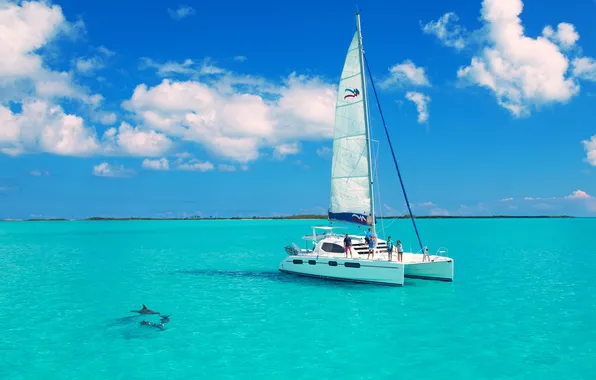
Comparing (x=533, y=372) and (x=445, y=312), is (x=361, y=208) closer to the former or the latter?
(x=445, y=312)

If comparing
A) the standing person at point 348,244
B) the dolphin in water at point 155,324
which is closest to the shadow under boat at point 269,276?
the standing person at point 348,244

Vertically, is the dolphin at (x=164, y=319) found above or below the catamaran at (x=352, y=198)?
below

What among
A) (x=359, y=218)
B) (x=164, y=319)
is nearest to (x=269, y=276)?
(x=359, y=218)

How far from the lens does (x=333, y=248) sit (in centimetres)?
3152

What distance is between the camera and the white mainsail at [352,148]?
31656 mm

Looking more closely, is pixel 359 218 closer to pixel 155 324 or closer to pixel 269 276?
pixel 269 276

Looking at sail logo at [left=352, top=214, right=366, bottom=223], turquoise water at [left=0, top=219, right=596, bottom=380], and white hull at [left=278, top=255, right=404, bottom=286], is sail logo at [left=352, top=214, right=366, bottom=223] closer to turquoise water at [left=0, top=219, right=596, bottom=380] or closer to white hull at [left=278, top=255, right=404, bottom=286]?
white hull at [left=278, top=255, right=404, bottom=286]

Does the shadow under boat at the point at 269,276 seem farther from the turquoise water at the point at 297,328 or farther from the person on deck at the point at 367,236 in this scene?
the person on deck at the point at 367,236

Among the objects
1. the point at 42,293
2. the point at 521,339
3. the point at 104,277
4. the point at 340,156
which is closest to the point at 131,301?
the point at 42,293

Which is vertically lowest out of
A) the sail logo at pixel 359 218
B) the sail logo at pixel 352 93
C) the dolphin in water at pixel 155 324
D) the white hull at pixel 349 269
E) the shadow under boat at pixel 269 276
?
the dolphin in water at pixel 155 324

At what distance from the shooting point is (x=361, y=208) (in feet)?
104

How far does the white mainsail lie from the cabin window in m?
2.30

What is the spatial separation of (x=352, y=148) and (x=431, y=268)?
1024 cm

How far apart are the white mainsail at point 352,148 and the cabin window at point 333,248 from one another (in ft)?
7.54
